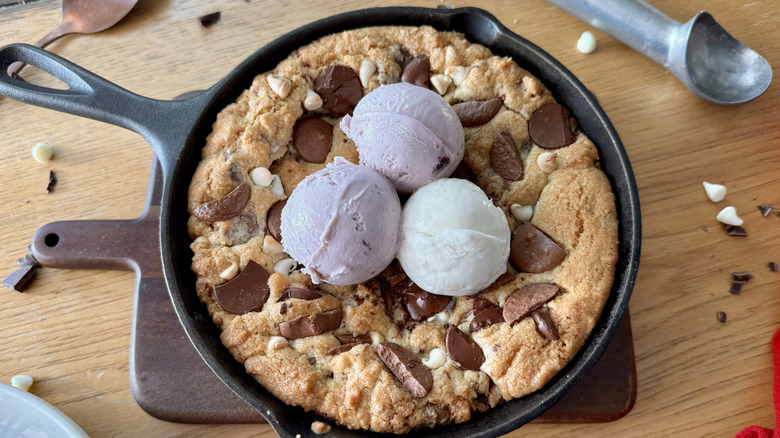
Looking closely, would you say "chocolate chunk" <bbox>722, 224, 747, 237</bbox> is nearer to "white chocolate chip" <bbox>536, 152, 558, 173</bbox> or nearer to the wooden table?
the wooden table

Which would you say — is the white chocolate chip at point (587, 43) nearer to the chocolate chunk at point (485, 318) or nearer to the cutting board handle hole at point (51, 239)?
the chocolate chunk at point (485, 318)

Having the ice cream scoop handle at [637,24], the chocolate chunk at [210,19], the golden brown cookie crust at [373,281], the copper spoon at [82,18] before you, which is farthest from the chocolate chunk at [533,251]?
the copper spoon at [82,18]

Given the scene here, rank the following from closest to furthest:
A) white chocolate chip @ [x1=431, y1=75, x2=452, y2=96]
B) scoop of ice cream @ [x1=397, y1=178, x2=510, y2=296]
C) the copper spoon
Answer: scoop of ice cream @ [x1=397, y1=178, x2=510, y2=296]
white chocolate chip @ [x1=431, y1=75, x2=452, y2=96]
the copper spoon

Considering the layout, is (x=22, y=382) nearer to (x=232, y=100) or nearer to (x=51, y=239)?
(x=51, y=239)

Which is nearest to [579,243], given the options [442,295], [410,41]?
[442,295]

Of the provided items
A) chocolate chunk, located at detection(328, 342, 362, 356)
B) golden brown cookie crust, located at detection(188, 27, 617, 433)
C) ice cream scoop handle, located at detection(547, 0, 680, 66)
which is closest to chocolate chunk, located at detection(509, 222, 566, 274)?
golden brown cookie crust, located at detection(188, 27, 617, 433)
